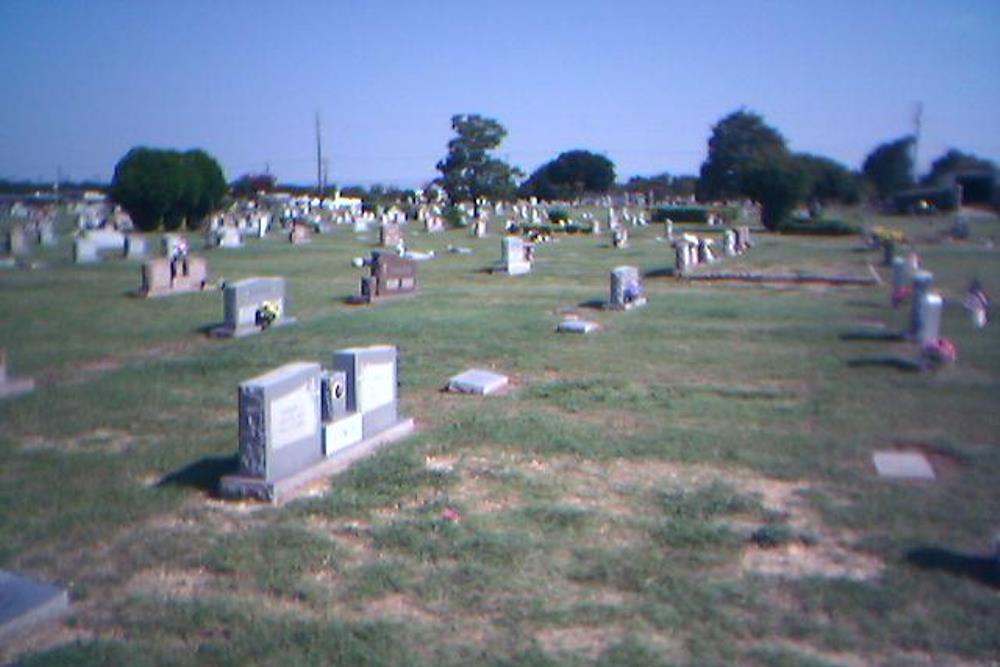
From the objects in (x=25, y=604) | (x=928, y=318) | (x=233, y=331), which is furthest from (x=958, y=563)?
(x=233, y=331)

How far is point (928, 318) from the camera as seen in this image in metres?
14.2

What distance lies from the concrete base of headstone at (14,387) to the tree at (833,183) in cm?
5345

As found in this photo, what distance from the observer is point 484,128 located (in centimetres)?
7975

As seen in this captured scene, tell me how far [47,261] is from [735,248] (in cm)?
2491

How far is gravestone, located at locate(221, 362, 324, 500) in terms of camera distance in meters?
7.59

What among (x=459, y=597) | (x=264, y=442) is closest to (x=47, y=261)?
(x=264, y=442)

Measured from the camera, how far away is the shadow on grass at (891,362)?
13.0 m

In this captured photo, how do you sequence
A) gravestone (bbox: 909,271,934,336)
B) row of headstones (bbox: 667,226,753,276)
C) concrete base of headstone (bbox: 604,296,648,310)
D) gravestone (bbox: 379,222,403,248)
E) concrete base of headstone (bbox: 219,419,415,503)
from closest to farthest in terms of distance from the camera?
concrete base of headstone (bbox: 219,419,415,503) → gravestone (bbox: 909,271,934,336) → concrete base of headstone (bbox: 604,296,648,310) → row of headstones (bbox: 667,226,753,276) → gravestone (bbox: 379,222,403,248)

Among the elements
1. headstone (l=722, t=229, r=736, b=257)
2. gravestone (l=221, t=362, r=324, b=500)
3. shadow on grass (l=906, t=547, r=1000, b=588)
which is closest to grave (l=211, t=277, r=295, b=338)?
gravestone (l=221, t=362, r=324, b=500)

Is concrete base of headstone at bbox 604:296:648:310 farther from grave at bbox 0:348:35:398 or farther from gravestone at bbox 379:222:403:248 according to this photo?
gravestone at bbox 379:222:403:248

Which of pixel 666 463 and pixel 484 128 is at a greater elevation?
pixel 484 128

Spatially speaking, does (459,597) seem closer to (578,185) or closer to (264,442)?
(264,442)

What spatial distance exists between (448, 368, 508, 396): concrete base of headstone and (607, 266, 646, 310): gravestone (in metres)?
8.14

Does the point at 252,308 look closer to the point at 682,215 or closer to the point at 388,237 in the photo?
the point at 388,237
